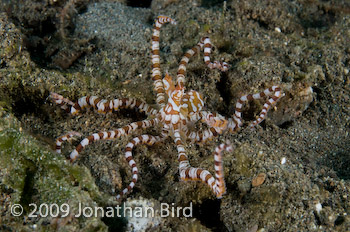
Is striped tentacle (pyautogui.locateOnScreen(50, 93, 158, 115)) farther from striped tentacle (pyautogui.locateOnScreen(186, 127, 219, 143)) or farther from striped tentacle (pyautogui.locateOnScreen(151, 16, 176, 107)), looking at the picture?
striped tentacle (pyautogui.locateOnScreen(186, 127, 219, 143))

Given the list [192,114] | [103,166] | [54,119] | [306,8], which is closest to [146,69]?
[192,114]

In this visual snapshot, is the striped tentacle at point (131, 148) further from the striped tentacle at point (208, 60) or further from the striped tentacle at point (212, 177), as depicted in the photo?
the striped tentacle at point (208, 60)

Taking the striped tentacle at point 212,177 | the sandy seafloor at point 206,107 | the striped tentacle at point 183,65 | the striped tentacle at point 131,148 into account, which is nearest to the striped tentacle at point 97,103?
the sandy seafloor at point 206,107

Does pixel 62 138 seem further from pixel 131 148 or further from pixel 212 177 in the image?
pixel 212 177

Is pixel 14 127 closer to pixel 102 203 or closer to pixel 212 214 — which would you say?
pixel 102 203

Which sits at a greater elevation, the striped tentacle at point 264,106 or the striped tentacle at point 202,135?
the striped tentacle at point 264,106

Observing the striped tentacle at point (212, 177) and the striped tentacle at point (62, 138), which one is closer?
the striped tentacle at point (212, 177)
